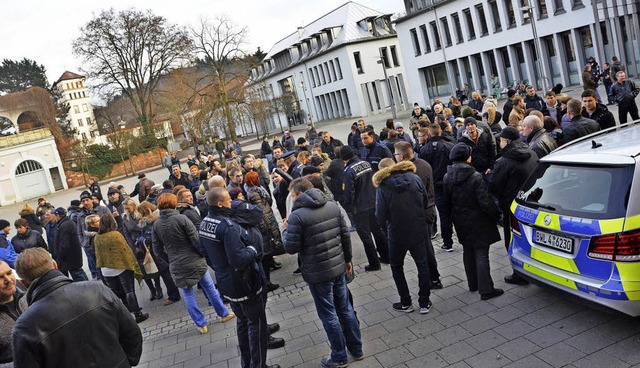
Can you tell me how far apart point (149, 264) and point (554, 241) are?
6.62 metres

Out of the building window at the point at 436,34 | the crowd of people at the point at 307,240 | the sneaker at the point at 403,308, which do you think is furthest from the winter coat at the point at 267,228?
the building window at the point at 436,34

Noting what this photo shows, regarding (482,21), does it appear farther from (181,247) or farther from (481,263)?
(181,247)

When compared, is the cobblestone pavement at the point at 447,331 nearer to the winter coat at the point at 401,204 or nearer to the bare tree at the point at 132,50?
the winter coat at the point at 401,204

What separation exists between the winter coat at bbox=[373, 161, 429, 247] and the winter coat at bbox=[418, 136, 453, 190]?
2816mm

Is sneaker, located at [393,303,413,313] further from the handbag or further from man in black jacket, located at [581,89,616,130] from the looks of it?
man in black jacket, located at [581,89,616,130]

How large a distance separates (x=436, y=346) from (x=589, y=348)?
1.43 metres

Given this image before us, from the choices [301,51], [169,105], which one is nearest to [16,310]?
[169,105]

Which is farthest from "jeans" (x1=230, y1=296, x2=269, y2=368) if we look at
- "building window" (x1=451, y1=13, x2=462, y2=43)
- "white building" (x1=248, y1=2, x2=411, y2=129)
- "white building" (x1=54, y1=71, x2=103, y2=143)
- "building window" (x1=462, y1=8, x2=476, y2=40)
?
"white building" (x1=54, y1=71, x2=103, y2=143)

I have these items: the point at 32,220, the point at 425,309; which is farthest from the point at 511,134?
the point at 32,220

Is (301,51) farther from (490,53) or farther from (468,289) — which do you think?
(468,289)

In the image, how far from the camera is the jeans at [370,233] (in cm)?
860

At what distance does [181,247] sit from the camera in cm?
745

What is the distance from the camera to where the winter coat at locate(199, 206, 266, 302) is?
5.60 meters

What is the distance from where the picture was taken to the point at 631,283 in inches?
188
